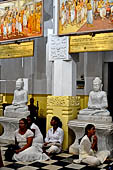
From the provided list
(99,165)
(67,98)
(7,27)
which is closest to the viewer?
(99,165)

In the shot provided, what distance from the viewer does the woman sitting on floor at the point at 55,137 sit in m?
7.73

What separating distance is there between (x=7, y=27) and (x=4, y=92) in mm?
3521

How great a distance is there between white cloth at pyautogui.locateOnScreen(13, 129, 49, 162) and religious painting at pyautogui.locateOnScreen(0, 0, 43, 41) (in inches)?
139

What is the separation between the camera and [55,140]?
25.8ft

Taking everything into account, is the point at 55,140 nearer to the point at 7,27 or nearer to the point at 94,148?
the point at 94,148

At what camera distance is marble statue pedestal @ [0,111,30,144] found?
358 inches

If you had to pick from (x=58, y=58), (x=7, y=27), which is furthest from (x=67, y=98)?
(x=7, y=27)

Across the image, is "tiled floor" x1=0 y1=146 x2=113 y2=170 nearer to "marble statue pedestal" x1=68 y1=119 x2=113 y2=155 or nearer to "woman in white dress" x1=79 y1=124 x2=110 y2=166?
"woman in white dress" x1=79 y1=124 x2=110 y2=166

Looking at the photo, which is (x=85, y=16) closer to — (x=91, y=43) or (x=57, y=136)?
(x=91, y=43)

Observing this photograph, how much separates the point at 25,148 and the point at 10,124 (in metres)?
2.56

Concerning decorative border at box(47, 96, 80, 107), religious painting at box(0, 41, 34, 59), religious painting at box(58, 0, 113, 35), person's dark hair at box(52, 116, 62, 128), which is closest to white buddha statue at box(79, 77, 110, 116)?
decorative border at box(47, 96, 80, 107)

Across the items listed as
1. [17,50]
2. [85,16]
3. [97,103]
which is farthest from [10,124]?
[85,16]

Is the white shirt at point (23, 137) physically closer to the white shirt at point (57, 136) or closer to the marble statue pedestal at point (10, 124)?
the white shirt at point (57, 136)

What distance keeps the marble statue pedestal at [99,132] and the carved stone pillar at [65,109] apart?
273 mm
